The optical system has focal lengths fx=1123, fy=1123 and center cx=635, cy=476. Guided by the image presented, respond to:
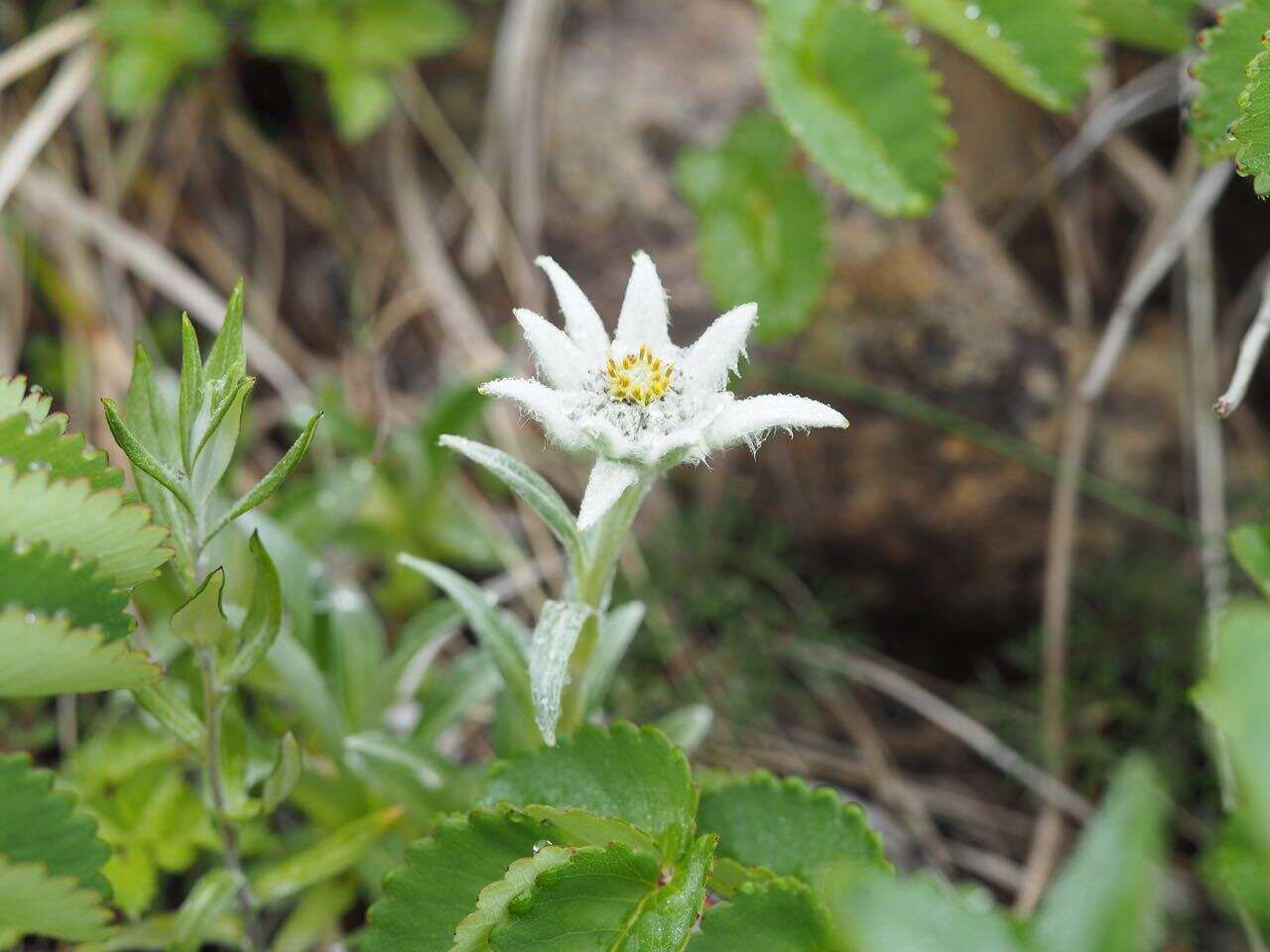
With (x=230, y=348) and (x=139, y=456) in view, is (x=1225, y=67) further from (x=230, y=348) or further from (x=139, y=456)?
(x=139, y=456)

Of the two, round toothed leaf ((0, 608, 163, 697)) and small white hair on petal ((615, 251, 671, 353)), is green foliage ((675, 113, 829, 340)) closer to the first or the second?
small white hair on petal ((615, 251, 671, 353))

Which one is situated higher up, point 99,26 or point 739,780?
point 99,26

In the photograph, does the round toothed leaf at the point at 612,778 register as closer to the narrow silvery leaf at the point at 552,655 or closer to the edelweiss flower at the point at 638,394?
the narrow silvery leaf at the point at 552,655

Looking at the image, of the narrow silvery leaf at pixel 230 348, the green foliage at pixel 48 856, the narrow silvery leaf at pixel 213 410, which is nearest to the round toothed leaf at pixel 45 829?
the green foliage at pixel 48 856

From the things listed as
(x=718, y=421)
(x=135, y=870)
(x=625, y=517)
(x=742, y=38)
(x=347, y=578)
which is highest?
(x=742, y=38)

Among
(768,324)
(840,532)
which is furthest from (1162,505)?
(768,324)

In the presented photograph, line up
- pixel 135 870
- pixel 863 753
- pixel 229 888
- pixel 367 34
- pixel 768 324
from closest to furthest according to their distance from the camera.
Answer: pixel 229 888, pixel 135 870, pixel 768 324, pixel 863 753, pixel 367 34

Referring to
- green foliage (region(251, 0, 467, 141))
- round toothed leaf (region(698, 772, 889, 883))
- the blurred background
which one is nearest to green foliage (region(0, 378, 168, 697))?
round toothed leaf (region(698, 772, 889, 883))

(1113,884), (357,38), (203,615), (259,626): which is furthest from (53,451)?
(357,38)

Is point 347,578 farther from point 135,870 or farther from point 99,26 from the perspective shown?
point 99,26
